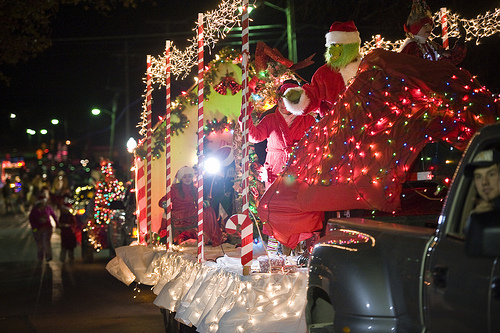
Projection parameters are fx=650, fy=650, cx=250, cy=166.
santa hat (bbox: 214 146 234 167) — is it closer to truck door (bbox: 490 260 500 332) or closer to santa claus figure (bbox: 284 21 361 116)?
santa claus figure (bbox: 284 21 361 116)

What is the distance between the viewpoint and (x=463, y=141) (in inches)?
213

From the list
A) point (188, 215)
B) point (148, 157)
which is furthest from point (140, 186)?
point (188, 215)

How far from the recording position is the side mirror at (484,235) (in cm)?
269

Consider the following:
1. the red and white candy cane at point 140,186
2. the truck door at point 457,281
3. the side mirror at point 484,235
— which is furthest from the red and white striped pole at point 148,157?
the side mirror at point 484,235

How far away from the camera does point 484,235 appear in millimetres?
2719

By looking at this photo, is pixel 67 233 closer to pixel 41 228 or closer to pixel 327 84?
pixel 41 228

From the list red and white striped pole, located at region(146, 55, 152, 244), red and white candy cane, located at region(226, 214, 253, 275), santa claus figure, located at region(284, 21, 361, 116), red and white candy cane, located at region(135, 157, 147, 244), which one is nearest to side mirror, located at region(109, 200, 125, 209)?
red and white candy cane, located at region(135, 157, 147, 244)

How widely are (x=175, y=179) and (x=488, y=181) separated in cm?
798

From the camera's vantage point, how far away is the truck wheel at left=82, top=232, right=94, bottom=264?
661 inches

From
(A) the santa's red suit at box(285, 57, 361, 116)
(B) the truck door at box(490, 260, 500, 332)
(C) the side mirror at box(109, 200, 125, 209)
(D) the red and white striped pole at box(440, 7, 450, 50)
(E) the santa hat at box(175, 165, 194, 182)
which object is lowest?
Answer: (C) the side mirror at box(109, 200, 125, 209)

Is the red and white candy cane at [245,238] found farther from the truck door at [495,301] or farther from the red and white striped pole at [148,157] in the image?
the red and white striped pole at [148,157]

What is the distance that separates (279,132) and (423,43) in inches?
86.4

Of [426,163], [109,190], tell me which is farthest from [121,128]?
[426,163]

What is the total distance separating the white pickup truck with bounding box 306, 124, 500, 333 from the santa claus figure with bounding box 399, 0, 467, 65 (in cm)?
312
